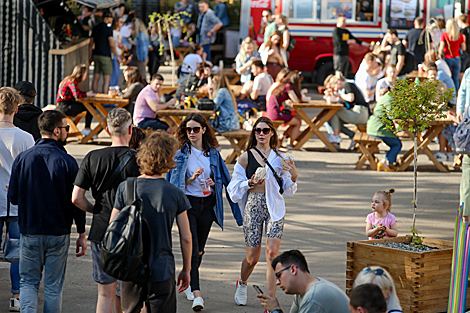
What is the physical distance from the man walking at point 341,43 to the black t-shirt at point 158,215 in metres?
13.1

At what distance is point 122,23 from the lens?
57.3 feet

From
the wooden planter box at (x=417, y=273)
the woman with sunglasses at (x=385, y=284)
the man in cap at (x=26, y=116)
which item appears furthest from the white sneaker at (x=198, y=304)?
the man in cap at (x=26, y=116)

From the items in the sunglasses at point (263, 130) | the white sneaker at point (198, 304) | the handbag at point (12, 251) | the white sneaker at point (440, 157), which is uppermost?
the sunglasses at point (263, 130)

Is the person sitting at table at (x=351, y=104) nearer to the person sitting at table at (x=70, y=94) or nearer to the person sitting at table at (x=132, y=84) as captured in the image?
the person sitting at table at (x=132, y=84)

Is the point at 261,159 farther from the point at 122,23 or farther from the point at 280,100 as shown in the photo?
the point at 122,23

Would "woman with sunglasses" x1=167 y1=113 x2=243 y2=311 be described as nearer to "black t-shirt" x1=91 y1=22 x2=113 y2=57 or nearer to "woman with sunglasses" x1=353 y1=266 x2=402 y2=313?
"woman with sunglasses" x1=353 y1=266 x2=402 y2=313

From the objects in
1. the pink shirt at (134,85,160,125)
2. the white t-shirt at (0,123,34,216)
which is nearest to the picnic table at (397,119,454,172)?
the pink shirt at (134,85,160,125)

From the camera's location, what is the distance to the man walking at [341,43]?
16188 millimetres

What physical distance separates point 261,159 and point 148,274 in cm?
206

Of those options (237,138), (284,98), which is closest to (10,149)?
(237,138)

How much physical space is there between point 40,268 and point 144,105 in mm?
6410

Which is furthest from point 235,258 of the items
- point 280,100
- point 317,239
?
point 280,100

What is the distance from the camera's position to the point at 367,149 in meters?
10.7

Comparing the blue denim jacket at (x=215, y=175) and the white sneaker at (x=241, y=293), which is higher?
the blue denim jacket at (x=215, y=175)
